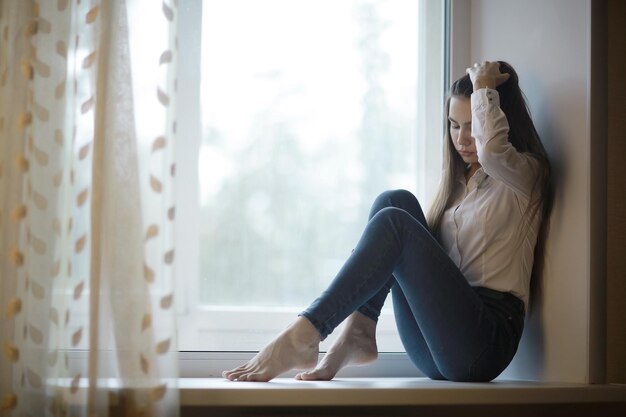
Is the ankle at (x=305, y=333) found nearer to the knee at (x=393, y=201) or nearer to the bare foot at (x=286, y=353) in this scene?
the bare foot at (x=286, y=353)

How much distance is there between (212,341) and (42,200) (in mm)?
693

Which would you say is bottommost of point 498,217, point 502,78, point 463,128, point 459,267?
point 459,267

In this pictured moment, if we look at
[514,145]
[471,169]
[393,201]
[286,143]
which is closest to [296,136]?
[286,143]

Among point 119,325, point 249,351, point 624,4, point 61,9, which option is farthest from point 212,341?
point 624,4

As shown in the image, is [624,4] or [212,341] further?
[212,341]

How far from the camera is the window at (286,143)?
2014 mm

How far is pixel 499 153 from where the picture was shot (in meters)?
1.73

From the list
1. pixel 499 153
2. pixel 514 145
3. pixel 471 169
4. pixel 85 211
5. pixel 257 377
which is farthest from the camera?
pixel 471 169

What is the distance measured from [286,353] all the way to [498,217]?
0.60 m

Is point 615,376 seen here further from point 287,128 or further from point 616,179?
point 287,128

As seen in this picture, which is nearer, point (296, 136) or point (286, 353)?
point (286, 353)

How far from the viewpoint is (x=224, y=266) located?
6.64 feet

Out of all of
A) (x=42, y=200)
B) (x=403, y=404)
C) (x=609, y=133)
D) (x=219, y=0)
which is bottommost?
(x=403, y=404)

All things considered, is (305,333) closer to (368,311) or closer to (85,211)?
(368,311)
